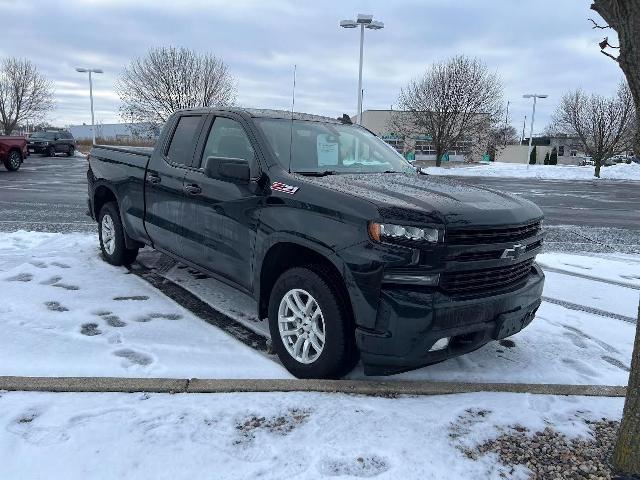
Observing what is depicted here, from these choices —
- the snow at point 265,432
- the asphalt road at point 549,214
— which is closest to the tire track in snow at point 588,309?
the snow at point 265,432

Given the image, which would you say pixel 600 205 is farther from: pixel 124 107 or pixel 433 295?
pixel 124 107

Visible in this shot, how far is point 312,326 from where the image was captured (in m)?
3.41

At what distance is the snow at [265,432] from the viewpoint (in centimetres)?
249

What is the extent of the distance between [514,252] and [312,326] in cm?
139

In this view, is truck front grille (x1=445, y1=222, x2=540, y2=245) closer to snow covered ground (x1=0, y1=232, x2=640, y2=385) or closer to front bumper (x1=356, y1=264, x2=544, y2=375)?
front bumper (x1=356, y1=264, x2=544, y2=375)

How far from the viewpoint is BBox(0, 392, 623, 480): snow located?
2494 millimetres

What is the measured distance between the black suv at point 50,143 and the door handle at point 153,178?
33880mm

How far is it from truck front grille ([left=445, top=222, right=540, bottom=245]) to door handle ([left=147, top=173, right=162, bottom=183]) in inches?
122

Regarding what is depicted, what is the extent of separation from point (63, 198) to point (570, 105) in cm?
3972

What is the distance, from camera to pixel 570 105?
41188mm

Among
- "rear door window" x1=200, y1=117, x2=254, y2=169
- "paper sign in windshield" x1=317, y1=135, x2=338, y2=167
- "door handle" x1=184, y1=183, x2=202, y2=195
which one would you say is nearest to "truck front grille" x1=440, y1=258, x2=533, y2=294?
"paper sign in windshield" x1=317, y1=135, x2=338, y2=167

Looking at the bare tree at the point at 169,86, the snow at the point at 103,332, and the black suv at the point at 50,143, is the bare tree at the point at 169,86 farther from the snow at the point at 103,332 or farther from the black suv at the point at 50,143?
the snow at the point at 103,332

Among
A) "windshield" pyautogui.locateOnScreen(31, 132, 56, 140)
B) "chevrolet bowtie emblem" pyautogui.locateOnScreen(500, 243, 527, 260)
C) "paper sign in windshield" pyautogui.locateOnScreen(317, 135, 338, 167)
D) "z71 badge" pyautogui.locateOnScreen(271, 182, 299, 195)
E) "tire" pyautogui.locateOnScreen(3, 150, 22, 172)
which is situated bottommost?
"tire" pyautogui.locateOnScreen(3, 150, 22, 172)

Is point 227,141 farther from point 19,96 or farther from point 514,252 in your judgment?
point 19,96
